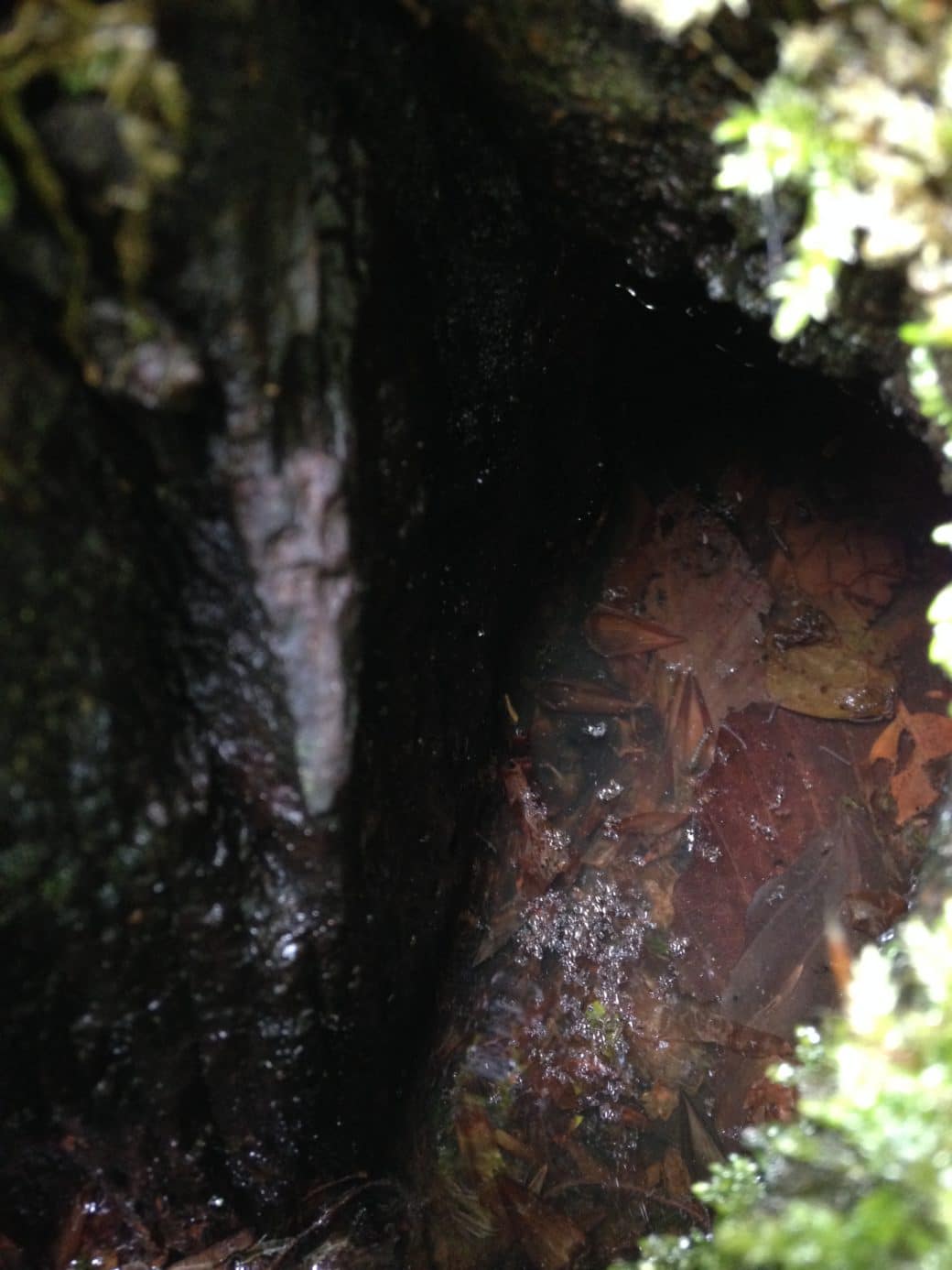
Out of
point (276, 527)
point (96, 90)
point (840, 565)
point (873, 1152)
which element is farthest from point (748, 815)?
point (96, 90)

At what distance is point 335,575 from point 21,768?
0.55 m

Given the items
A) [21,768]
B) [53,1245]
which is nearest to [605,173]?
[21,768]

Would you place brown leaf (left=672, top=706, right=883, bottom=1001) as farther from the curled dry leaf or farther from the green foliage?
the green foliage

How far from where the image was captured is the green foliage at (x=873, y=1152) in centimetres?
112

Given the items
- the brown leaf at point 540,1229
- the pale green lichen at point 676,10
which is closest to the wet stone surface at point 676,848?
the brown leaf at point 540,1229

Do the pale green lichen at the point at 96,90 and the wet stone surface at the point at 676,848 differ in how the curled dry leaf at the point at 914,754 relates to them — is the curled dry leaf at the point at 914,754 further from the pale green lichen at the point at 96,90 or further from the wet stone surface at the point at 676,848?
the pale green lichen at the point at 96,90

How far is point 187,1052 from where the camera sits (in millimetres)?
1799

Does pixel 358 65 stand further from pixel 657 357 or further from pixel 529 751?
pixel 529 751

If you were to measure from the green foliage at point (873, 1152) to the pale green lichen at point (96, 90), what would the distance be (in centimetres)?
143

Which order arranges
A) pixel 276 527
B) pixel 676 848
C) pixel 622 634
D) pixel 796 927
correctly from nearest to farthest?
1. pixel 276 527
2. pixel 796 927
3. pixel 676 848
4. pixel 622 634

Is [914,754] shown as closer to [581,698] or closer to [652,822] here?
[652,822]

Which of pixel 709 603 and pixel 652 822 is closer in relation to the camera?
pixel 652 822

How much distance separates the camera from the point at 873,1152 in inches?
48.4

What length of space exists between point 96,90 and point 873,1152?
167cm
